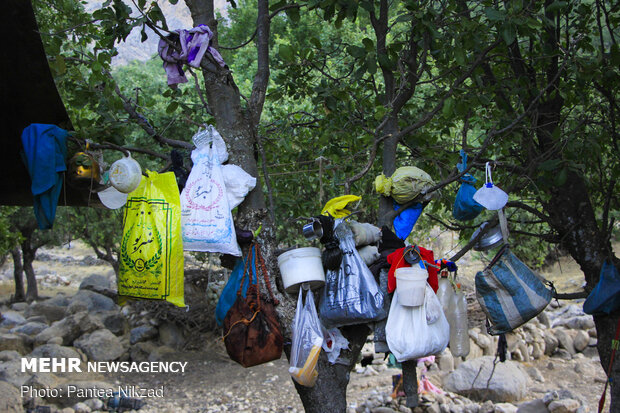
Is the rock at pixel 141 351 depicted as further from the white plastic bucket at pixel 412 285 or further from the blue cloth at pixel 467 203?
the white plastic bucket at pixel 412 285

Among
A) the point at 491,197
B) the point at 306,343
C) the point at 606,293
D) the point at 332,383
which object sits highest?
the point at 491,197

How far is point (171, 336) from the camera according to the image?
10.3 meters

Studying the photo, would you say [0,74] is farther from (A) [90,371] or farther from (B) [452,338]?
(A) [90,371]

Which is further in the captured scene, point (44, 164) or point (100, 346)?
point (100, 346)

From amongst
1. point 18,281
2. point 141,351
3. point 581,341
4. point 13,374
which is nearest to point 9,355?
point 13,374

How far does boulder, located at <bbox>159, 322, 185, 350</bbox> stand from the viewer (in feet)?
33.8

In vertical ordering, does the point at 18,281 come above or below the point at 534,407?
above

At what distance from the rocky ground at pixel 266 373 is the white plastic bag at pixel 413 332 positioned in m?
3.37

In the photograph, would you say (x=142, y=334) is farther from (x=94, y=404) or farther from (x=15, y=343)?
(x=94, y=404)

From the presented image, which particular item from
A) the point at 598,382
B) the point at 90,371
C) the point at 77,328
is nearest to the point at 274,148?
the point at 90,371

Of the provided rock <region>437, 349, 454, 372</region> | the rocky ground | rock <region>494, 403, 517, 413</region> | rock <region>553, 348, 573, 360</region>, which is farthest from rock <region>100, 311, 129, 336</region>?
rock <region>553, 348, 573, 360</region>

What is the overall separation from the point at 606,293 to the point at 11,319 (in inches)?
523

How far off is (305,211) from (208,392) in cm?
469

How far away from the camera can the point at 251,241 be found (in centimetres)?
283
